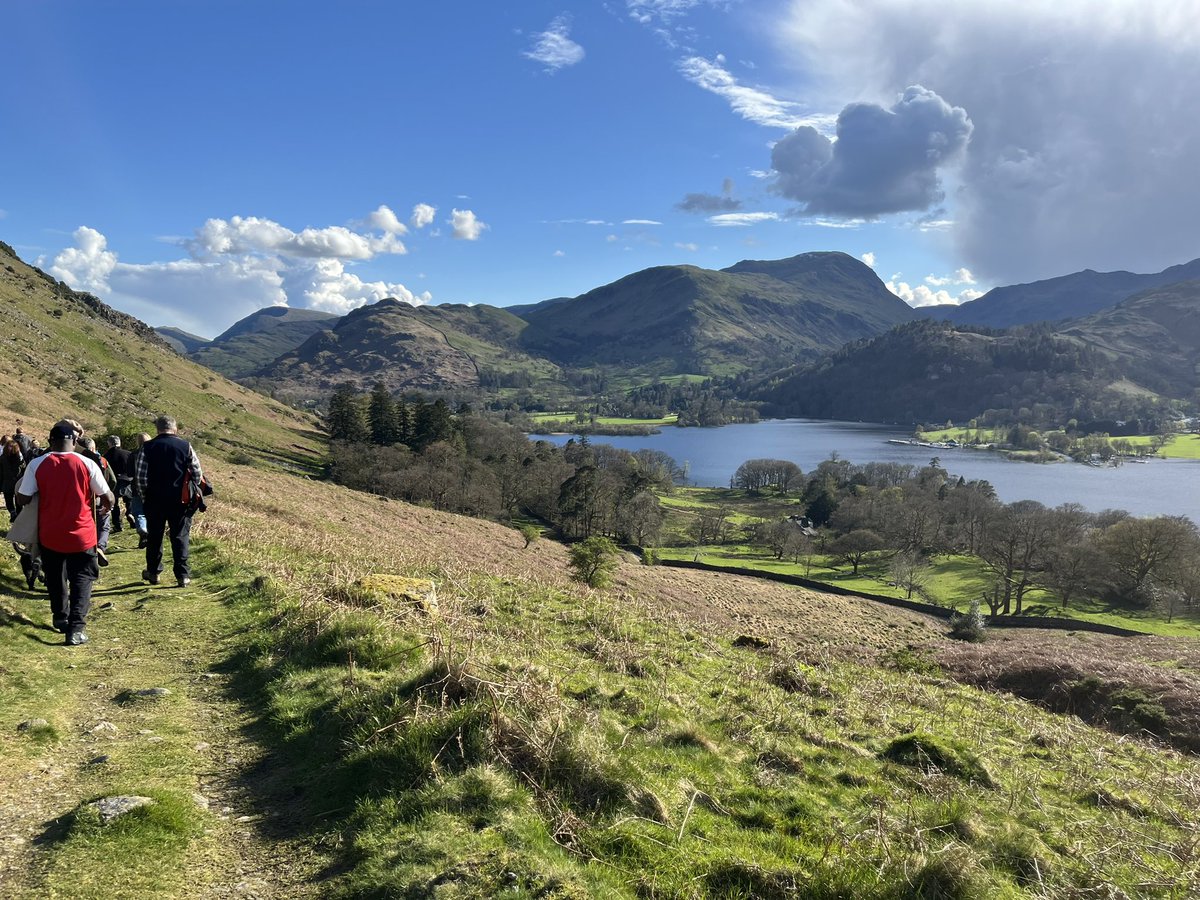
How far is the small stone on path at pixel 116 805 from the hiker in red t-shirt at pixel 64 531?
4.69 metres

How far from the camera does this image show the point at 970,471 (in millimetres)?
180500

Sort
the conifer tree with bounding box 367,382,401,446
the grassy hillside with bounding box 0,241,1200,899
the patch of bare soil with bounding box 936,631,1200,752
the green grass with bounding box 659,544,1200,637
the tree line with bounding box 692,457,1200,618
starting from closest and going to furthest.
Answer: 1. the grassy hillside with bounding box 0,241,1200,899
2. the patch of bare soil with bounding box 936,631,1200,752
3. the green grass with bounding box 659,544,1200,637
4. the tree line with bounding box 692,457,1200,618
5. the conifer tree with bounding box 367,382,401,446

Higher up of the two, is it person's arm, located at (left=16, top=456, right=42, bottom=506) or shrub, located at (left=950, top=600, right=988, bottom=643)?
person's arm, located at (left=16, top=456, right=42, bottom=506)

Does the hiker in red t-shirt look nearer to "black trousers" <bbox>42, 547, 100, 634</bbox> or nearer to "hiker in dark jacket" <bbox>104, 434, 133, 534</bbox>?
"black trousers" <bbox>42, 547, 100, 634</bbox>

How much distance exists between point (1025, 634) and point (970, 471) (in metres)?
153

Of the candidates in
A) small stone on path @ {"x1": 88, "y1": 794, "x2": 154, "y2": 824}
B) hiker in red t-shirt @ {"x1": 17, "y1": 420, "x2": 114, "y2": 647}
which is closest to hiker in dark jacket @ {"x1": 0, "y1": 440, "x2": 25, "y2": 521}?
hiker in red t-shirt @ {"x1": 17, "y1": 420, "x2": 114, "y2": 647}

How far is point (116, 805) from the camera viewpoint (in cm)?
457

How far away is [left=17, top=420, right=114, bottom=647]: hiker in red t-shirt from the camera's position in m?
8.03

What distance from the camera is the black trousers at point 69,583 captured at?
26.4ft

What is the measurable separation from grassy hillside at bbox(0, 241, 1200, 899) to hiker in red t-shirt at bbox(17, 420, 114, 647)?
0.42 metres

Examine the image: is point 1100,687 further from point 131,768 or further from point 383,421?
point 383,421

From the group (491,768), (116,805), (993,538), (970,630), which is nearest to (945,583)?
(993,538)

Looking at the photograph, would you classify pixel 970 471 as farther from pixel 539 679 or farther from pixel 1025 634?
pixel 539 679

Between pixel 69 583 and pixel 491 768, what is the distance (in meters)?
6.99
